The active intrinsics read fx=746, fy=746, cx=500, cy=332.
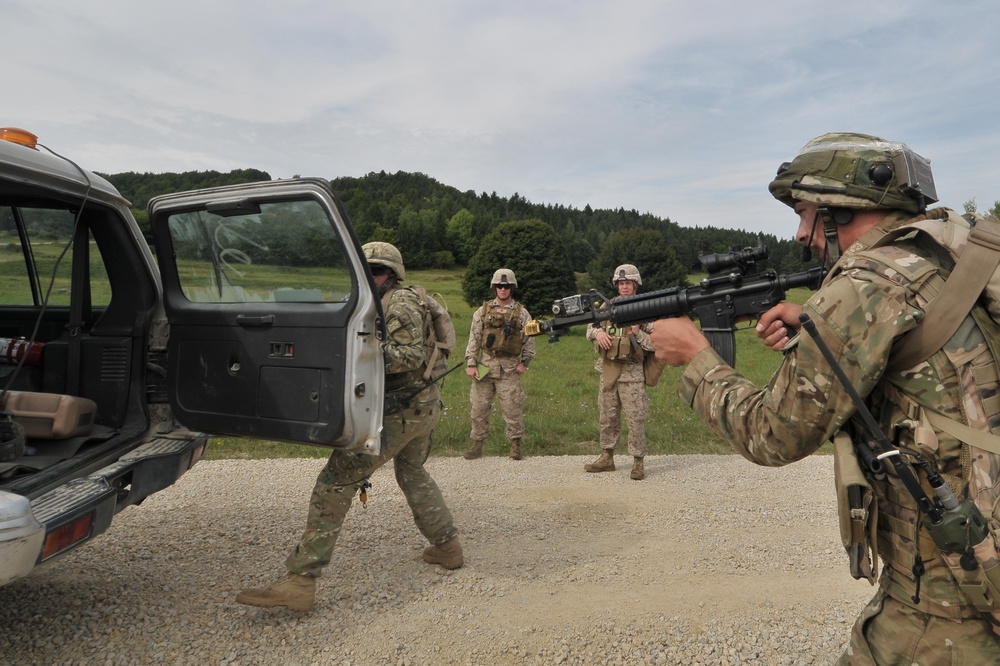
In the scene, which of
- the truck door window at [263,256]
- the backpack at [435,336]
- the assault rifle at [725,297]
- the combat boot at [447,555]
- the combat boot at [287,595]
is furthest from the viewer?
the backpack at [435,336]

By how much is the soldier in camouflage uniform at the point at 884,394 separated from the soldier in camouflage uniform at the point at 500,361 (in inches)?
224

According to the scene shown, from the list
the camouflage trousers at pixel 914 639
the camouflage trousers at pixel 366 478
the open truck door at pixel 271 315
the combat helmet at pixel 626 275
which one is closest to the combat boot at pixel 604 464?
the combat helmet at pixel 626 275

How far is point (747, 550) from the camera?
493cm

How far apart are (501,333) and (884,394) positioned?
6114 millimetres

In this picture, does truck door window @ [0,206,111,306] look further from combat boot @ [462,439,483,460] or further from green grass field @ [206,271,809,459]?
combat boot @ [462,439,483,460]

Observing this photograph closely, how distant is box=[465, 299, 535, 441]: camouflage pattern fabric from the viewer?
25.7ft

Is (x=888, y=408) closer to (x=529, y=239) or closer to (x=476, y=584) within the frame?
(x=476, y=584)

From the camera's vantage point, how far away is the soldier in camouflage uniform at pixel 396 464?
381cm

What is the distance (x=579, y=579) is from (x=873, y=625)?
247cm

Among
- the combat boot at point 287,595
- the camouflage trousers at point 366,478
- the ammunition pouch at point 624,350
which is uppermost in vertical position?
the ammunition pouch at point 624,350

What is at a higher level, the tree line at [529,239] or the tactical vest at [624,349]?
the tree line at [529,239]

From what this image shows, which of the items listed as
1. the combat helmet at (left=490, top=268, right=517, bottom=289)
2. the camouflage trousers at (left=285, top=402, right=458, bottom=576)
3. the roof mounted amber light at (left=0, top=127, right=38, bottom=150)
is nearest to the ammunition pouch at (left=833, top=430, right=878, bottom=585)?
the camouflage trousers at (left=285, top=402, right=458, bottom=576)

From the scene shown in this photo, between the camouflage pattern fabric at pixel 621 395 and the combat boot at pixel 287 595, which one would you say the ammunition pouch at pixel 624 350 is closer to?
the camouflage pattern fabric at pixel 621 395

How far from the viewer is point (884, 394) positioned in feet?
6.61
